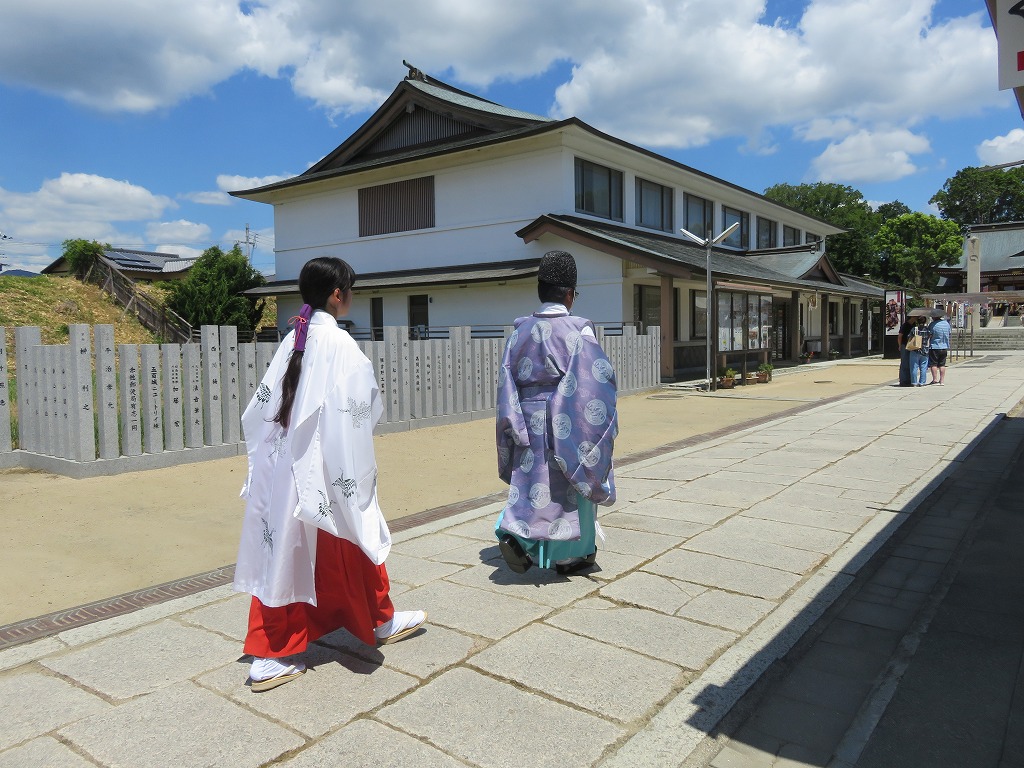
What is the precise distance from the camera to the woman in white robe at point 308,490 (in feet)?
9.39

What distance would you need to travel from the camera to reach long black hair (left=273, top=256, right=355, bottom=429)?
2910mm

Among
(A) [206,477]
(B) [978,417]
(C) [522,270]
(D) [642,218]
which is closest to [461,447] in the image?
(A) [206,477]

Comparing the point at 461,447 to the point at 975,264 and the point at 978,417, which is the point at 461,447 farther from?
the point at 975,264

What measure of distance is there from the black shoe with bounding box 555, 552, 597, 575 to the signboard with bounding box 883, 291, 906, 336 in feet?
83.4

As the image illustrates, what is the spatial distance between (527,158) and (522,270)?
11.1 ft

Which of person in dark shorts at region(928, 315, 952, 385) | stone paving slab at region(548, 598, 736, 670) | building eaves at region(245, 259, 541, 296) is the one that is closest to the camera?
stone paving slab at region(548, 598, 736, 670)

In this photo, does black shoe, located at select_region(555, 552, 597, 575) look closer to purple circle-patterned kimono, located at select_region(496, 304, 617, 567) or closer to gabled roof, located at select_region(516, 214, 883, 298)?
purple circle-patterned kimono, located at select_region(496, 304, 617, 567)

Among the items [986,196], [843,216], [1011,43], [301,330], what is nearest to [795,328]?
[1011,43]

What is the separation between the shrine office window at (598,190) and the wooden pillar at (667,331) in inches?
148

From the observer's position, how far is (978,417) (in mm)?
11078

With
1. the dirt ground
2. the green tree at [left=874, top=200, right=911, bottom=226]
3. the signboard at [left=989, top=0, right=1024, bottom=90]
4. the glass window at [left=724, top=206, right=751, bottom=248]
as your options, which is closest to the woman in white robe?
the dirt ground

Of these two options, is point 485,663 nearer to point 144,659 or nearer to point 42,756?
point 144,659

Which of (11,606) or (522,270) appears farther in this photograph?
(522,270)

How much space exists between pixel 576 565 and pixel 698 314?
59.9ft
